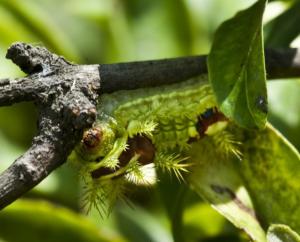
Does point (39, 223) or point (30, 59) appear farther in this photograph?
point (39, 223)

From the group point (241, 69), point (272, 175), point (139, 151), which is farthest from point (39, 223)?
point (241, 69)

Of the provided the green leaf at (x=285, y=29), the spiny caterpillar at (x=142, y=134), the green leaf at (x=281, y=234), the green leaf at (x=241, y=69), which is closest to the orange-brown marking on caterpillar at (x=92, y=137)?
the spiny caterpillar at (x=142, y=134)

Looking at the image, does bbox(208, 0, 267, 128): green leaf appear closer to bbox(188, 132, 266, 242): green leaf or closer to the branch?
the branch

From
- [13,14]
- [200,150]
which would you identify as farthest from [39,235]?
[13,14]

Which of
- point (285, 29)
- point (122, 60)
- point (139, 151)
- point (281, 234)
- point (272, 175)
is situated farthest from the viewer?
point (122, 60)

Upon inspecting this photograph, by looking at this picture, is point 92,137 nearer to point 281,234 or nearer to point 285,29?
point 281,234

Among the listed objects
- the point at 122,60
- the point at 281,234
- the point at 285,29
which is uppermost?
the point at 122,60
